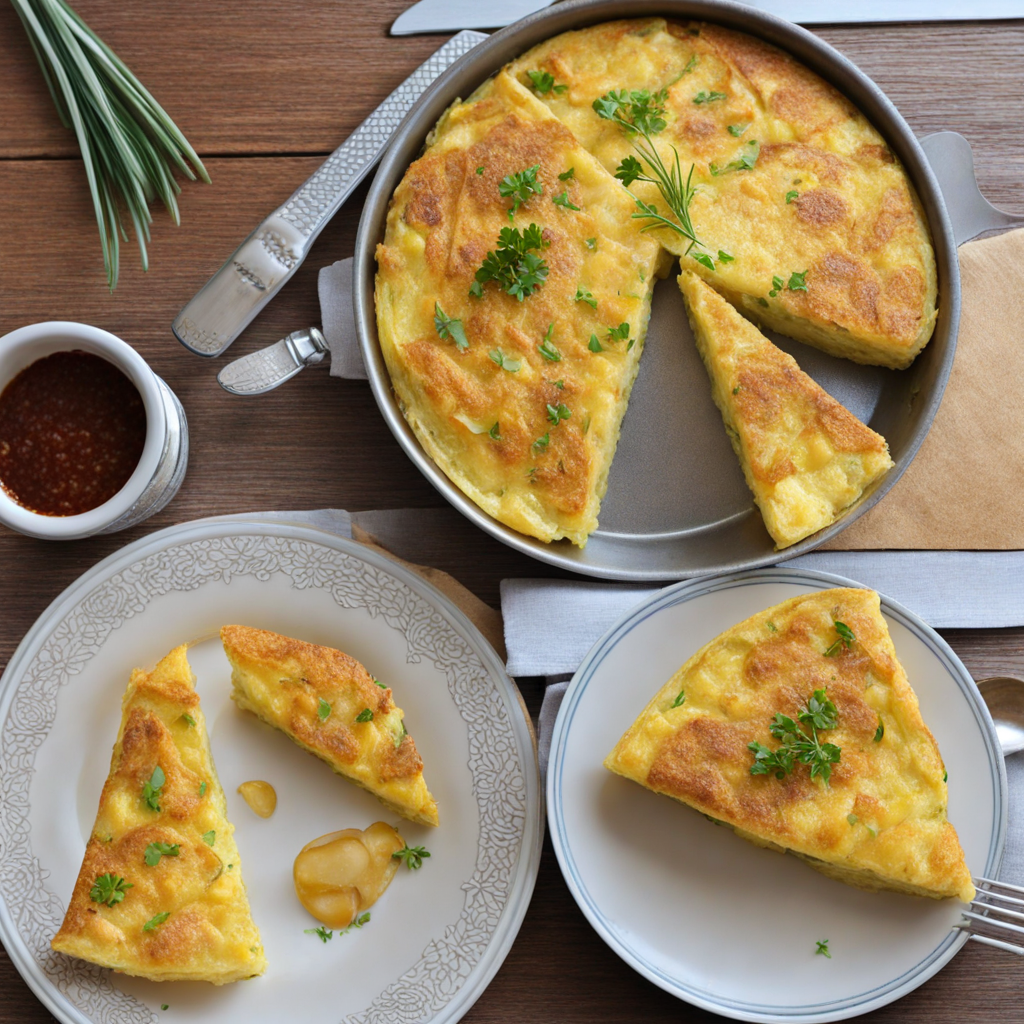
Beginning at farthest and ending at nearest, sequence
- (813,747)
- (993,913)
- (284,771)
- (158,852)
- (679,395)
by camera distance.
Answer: (679,395) → (284,771) → (993,913) → (158,852) → (813,747)

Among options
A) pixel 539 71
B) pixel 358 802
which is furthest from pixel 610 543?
pixel 539 71

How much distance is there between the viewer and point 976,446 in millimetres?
3830

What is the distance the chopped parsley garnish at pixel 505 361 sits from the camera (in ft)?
11.8

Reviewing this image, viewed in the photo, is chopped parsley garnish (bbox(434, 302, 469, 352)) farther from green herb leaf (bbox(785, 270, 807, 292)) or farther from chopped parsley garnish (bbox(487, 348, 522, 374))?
green herb leaf (bbox(785, 270, 807, 292))

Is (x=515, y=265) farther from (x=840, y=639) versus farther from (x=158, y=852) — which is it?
(x=158, y=852)

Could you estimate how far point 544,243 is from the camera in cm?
365

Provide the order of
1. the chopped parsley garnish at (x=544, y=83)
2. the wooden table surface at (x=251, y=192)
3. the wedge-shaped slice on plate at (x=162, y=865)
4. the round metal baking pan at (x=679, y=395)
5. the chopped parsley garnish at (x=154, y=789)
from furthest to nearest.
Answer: the wooden table surface at (x=251, y=192), the chopped parsley garnish at (x=544, y=83), the round metal baking pan at (x=679, y=395), the chopped parsley garnish at (x=154, y=789), the wedge-shaped slice on plate at (x=162, y=865)

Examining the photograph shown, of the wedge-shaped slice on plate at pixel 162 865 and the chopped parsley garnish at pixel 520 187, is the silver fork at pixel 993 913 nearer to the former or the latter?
the wedge-shaped slice on plate at pixel 162 865

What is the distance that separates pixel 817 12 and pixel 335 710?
3.59 m

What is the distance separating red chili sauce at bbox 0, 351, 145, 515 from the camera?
3574mm

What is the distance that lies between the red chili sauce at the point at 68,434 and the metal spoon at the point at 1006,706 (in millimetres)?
3601

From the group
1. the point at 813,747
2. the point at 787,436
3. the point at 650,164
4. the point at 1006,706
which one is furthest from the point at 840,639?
the point at 650,164

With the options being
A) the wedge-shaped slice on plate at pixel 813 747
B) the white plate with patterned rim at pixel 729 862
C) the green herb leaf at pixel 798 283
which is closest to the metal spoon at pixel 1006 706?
the white plate with patterned rim at pixel 729 862

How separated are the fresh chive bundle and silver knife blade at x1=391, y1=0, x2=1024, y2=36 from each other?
1107 mm
